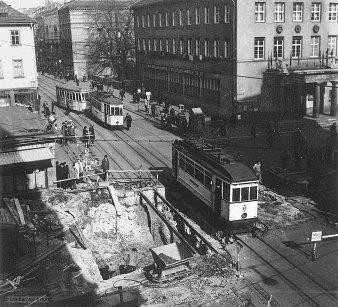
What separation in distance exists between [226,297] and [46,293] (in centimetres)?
631

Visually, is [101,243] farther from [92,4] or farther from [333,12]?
[92,4]

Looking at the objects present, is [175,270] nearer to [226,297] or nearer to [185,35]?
[226,297]

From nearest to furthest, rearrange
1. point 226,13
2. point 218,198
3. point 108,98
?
point 218,198 < point 108,98 < point 226,13

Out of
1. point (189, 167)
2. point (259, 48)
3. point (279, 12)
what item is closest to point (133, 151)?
point (189, 167)

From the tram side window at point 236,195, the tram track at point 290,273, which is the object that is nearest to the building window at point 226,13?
the tram side window at point 236,195

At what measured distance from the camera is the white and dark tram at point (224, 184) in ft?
66.6

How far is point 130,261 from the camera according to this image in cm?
2212

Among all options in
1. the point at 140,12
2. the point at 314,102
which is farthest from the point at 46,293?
the point at 140,12

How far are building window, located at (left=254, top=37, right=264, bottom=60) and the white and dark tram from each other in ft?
68.8

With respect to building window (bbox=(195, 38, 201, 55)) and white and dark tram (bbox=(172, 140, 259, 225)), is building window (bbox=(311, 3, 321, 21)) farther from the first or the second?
white and dark tram (bbox=(172, 140, 259, 225))

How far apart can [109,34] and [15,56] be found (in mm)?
35145

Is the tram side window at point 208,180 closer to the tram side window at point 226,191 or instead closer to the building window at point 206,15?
the tram side window at point 226,191

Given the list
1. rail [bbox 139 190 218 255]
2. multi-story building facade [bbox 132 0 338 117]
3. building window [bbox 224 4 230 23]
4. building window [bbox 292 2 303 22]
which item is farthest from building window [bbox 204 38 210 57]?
rail [bbox 139 190 218 255]

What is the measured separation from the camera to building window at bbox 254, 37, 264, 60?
41906 mm
